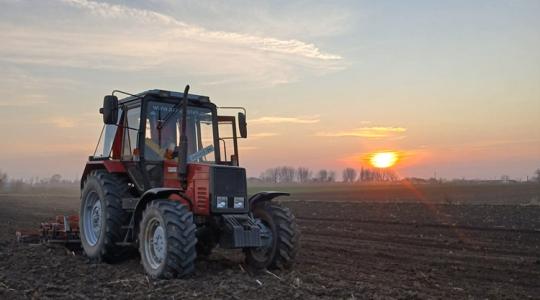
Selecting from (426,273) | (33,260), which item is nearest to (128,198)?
(33,260)

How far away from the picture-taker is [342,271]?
9156mm

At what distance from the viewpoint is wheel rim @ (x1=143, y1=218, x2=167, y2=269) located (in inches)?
315

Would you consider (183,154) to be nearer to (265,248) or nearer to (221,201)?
(221,201)

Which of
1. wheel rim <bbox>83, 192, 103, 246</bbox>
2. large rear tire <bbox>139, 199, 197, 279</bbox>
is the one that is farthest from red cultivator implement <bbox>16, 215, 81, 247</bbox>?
large rear tire <bbox>139, 199, 197, 279</bbox>

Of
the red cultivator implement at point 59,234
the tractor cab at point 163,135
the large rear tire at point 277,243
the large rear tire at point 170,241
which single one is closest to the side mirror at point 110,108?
the tractor cab at point 163,135

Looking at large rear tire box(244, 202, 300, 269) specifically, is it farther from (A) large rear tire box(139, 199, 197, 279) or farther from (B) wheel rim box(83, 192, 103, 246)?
(B) wheel rim box(83, 192, 103, 246)

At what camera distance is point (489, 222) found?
746 inches

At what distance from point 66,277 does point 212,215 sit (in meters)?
2.32

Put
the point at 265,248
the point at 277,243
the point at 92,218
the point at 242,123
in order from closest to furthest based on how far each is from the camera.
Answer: the point at 277,243 → the point at 265,248 → the point at 242,123 → the point at 92,218

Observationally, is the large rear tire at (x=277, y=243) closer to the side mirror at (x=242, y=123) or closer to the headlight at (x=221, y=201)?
the headlight at (x=221, y=201)

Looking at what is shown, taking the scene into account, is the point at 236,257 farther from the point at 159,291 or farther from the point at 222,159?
the point at 159,291

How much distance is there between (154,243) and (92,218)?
8.50 feet

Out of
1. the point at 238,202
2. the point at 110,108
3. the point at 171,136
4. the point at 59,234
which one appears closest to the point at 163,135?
the point at 171,136

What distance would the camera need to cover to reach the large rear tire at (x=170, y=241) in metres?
7.50
